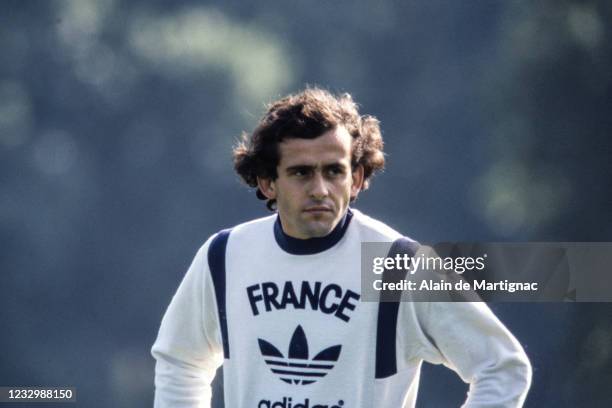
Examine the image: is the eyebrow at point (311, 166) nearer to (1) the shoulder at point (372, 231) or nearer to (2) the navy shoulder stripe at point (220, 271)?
(1) the shoulder at point (372, 231)

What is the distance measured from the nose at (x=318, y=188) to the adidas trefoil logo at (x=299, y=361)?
0.34m

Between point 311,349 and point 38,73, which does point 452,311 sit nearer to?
point 311,349

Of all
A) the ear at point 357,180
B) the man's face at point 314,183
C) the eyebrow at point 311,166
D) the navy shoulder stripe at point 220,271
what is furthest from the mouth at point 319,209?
the navy shoulder stripe at point 220,271

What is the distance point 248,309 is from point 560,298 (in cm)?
290

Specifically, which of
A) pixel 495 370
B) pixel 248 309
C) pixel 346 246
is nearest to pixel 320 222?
pixel 346 246

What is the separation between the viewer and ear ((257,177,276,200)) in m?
3.34

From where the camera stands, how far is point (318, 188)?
3.10 metres

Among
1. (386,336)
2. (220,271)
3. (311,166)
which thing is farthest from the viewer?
(220,271)

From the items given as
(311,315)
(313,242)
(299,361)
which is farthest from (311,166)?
(299,361)

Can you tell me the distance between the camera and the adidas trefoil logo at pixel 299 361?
3049 millimetres

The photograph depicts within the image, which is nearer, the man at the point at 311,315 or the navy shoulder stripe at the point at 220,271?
the man at the point at 311,315

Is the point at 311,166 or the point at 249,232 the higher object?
the point at 311,166

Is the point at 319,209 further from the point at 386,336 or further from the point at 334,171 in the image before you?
the point at 386,336

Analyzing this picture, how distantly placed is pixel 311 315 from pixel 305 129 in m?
0.49
